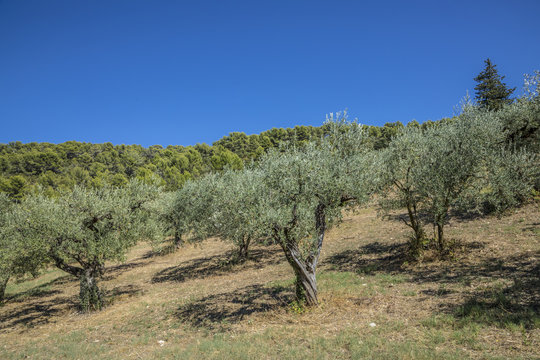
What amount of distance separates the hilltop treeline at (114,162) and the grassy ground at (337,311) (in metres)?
36.4

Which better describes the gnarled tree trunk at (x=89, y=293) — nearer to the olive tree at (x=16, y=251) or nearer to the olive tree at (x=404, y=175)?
the olive tree at (x=16, y=251)

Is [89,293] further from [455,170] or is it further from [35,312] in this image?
[455,170]

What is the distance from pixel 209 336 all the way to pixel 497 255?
16.2 meters

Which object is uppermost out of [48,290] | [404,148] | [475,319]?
[404,148]

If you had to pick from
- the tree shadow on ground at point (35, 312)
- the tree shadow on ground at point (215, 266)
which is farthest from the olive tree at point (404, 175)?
the tree shadow on ground at point (35, 312)

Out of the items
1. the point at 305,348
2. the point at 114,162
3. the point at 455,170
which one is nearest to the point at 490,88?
the point at 455,170

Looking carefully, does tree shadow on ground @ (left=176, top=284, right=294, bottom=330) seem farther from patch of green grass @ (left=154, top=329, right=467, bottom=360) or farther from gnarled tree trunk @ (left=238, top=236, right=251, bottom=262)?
gnarled tree trunk @ (left=238, top=236, right=251, bottom=262)

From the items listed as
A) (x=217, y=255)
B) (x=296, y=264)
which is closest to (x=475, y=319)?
(x=296, y=264)

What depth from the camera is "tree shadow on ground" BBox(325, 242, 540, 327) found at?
9.52 m

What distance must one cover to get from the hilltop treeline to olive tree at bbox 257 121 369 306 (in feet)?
142

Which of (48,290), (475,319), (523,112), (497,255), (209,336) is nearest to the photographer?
(475,319)

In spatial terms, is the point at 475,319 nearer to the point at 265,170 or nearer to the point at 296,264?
the point at 296,264

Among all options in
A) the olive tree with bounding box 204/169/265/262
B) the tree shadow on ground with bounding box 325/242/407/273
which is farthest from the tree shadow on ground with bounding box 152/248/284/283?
the olive tree with bounding box 204/169/265/262

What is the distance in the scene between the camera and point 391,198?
17750 mm
